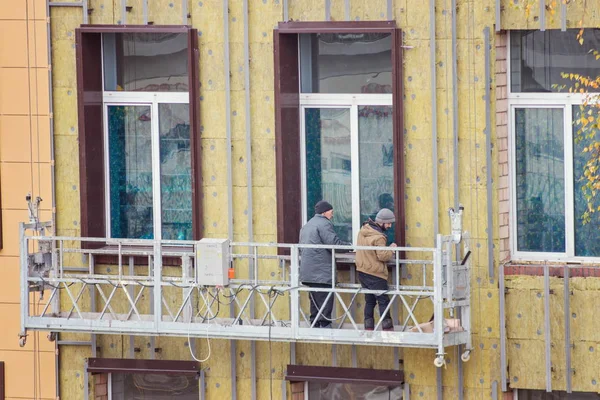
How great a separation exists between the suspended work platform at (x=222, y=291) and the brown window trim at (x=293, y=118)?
0.50 meters

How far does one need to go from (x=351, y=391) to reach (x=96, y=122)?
5.36 m

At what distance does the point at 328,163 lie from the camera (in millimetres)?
22797

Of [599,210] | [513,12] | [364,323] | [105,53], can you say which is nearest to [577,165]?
[599,210]

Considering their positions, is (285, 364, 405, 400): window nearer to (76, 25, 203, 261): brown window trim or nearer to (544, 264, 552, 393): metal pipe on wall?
(544, 264, 552, 393): metal pipe on wall

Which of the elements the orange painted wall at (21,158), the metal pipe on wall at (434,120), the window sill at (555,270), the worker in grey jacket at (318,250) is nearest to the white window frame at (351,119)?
the metal pipe on wall at (434,120)

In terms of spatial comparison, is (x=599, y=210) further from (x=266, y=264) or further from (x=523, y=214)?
(x=266, y=264)

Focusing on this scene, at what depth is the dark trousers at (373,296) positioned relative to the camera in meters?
21.4

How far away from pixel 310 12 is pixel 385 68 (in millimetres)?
1306

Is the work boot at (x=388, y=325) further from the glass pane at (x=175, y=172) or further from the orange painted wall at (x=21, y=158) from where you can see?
the orange painted wall at (x=21, y=158)

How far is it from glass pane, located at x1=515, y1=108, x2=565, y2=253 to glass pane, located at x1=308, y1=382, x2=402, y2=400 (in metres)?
3.01

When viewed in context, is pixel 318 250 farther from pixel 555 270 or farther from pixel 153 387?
pixel 153 387

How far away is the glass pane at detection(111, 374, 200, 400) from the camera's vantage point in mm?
23484

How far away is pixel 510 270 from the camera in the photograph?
21.6 metres

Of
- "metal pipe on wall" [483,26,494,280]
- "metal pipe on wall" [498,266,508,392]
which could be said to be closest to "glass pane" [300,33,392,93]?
"metal pipe on wall" [483,26,494,280]
